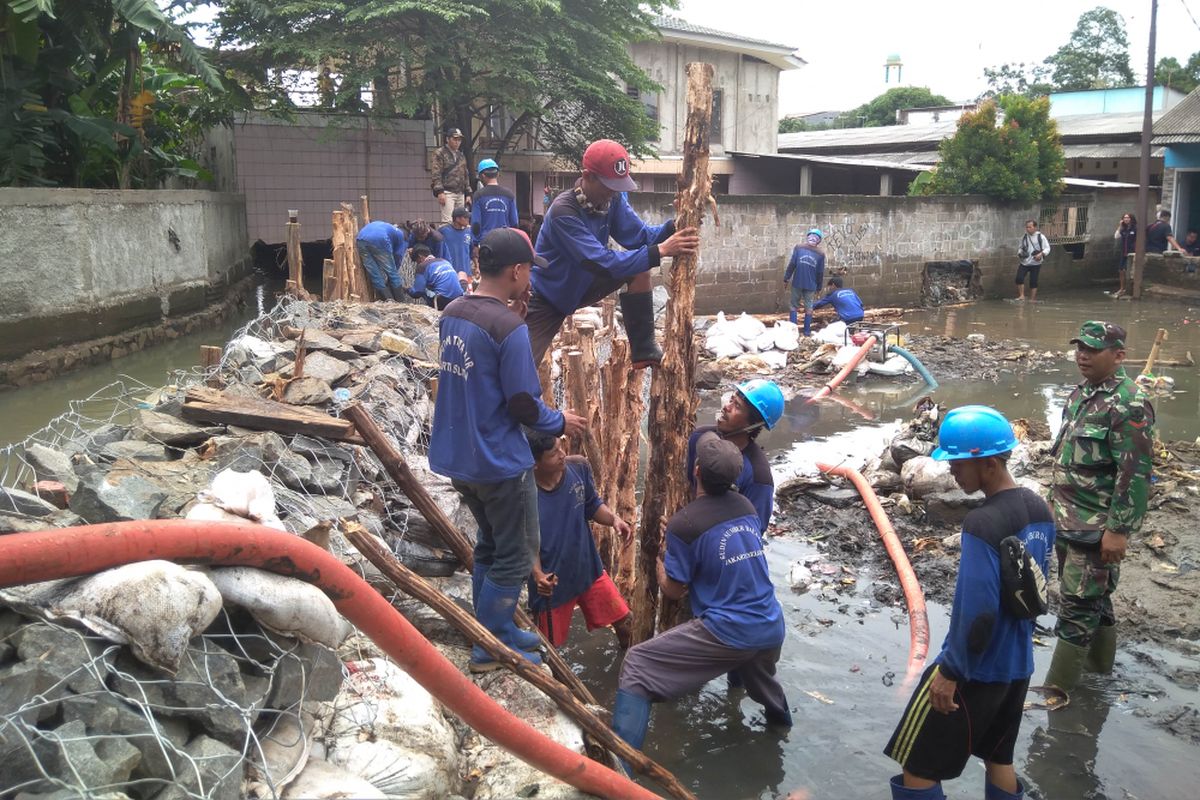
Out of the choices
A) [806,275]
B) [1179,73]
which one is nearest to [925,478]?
[806,275]

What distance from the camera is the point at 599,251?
14.8 feet

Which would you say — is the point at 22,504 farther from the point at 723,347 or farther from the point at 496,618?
the point at 723,347

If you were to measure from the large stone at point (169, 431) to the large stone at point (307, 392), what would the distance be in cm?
86

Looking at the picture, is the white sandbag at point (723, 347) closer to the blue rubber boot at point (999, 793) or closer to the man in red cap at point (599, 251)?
the man in red cap at point (599, 251)

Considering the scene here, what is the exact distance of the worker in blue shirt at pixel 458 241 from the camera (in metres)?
11.3

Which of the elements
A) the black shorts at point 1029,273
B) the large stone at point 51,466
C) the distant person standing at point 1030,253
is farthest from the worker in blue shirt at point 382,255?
the black shorts at point 1029,273

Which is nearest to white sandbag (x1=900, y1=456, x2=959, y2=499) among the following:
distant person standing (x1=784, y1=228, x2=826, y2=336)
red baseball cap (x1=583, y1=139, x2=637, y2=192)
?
red baseball cap (x1=583, y1=139, x2=637, y2=192)

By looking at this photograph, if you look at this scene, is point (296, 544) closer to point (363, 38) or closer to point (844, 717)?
point (844, 717)

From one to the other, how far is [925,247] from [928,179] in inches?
87.2

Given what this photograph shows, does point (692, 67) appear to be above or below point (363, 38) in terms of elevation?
below

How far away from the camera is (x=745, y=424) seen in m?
4.47

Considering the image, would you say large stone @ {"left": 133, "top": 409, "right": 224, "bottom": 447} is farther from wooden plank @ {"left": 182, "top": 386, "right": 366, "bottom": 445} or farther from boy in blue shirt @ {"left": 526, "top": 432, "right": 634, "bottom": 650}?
boy in blue shirt @ {"left": 526, "top": 432, "right": 634, "bottom": 650}

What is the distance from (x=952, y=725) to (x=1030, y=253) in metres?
19.8

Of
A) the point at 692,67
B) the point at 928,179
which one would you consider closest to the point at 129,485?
the point at 692,67
